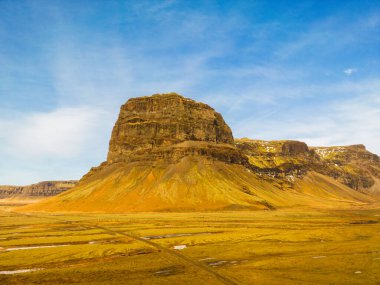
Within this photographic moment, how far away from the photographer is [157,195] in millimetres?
143625

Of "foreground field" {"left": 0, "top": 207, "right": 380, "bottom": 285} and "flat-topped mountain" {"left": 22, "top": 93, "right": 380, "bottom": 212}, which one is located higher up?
"flat-topped mountain" {"left": 22, "top": 93, "right": 380, "bottom": 212}

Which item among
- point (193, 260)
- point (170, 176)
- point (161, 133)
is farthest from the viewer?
point (161, 133)

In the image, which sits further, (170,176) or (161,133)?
(161,133)

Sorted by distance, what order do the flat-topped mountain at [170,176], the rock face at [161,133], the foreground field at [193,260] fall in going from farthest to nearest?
the rock face at [161,133] < the flat-topped mountain at [170,176] < the foreground field at [193,260]

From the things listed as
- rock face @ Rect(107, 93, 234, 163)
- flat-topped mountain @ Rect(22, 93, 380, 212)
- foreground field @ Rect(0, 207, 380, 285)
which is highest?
rock face @ Rect(107, 93, 234, 163)

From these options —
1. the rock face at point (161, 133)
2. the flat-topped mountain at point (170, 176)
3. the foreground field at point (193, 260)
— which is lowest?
the foreground field at point (193, 260)

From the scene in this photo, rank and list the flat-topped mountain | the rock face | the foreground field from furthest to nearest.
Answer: the rock face, the flat-topped mountain, the foreground field

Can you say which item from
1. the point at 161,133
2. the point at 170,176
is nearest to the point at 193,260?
the point at 170,176

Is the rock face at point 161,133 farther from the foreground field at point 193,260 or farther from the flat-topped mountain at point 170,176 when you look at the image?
the foreground field at point 193,260

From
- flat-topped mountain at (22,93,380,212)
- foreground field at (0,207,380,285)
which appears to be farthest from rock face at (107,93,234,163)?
foreground field at (0,207,380,285)

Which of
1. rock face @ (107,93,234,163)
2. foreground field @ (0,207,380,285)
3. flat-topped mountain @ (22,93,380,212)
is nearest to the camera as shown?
foreground field @ (0,207,380,285)

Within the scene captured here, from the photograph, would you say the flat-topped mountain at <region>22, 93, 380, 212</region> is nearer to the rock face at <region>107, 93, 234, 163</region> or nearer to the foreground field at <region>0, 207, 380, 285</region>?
the rock face at <region>107, 93, 234, 163</region>

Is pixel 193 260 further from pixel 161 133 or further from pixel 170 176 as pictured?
pixel 161 133

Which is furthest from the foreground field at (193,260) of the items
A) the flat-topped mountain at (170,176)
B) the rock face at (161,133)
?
the rock face at (161,133)
